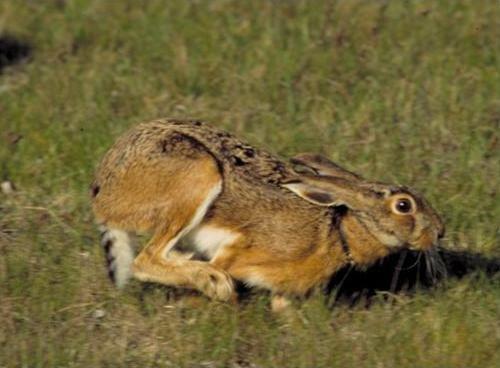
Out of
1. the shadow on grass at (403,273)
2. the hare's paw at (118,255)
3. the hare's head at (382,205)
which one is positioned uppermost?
the hare's head at (382,205)

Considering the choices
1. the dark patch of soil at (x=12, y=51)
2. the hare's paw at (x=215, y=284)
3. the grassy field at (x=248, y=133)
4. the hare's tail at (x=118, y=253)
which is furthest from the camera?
the dark patch of soil at (x=12, y=51)

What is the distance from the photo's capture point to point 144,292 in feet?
23.2

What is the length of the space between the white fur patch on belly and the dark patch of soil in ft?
10.2

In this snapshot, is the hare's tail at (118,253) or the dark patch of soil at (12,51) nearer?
the hare's tail at (118,253)

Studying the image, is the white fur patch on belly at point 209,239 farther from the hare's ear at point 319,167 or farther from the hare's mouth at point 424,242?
the hare's mouth at point 424,242

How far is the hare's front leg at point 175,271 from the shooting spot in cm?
678

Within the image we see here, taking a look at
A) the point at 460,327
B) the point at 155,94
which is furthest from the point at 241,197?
the point at 155,94

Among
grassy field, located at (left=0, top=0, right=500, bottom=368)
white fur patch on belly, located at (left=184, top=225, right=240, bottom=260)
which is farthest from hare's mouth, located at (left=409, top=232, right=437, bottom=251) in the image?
white fur patch on belly, located at (left=184, top=225, right=240, bottom=260)

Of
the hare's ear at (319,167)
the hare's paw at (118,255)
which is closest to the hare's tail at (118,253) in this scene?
the hare's paw at (118,255)

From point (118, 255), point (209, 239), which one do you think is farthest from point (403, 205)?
point (118, 255)

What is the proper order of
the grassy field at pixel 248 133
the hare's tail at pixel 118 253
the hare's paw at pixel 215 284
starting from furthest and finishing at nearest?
the hare's tail at pixel 118 253, the hare's paw at pixel 215 284, the grassy field at pixel 248 133

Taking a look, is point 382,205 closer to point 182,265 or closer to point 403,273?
point 403,273

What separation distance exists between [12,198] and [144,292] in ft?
4.24

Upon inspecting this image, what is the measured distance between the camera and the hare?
681 centimetres
